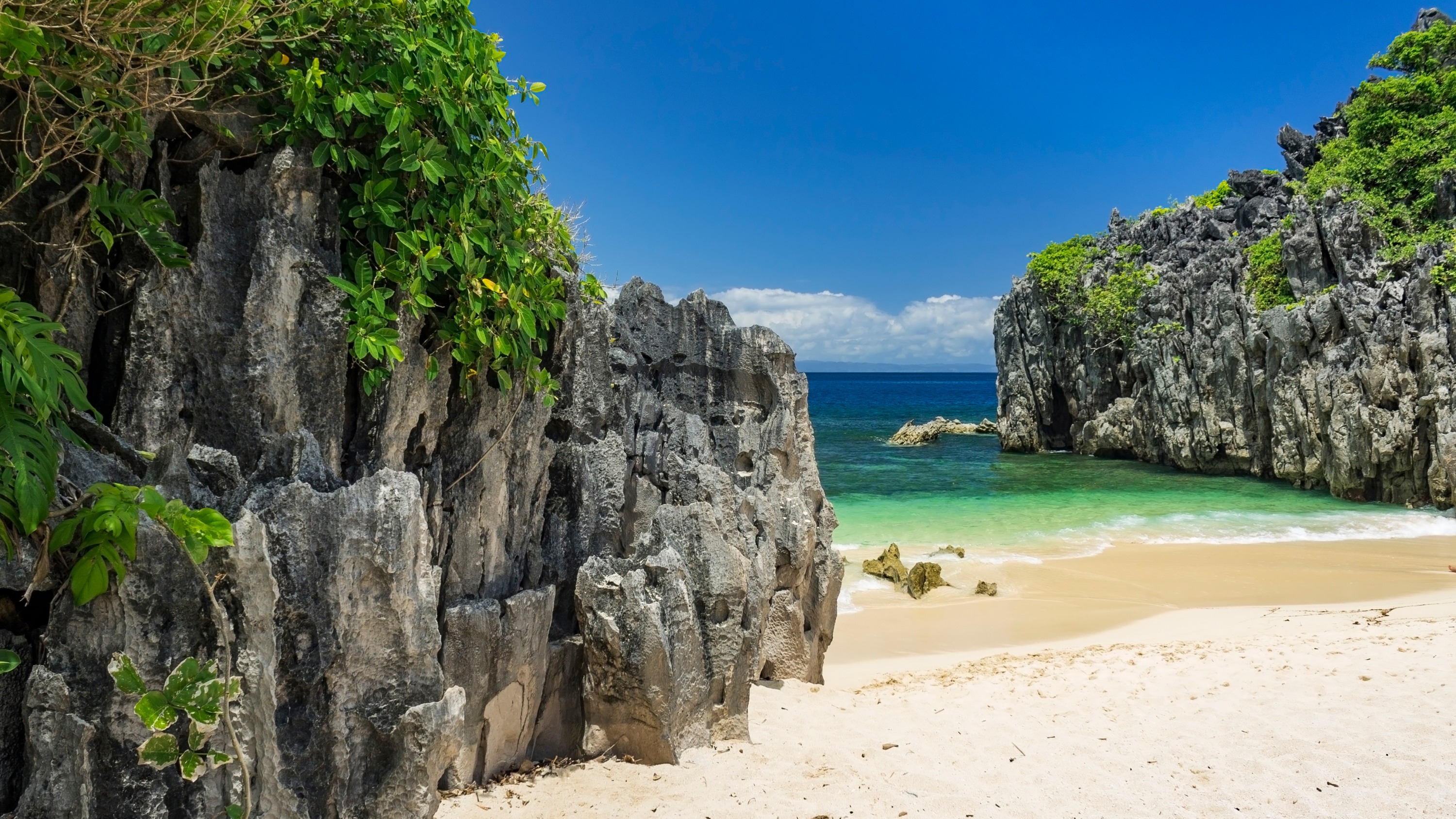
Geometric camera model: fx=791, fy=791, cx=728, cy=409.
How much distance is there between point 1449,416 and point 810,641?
19756 mm

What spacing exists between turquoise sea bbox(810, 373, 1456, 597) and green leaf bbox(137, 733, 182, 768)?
45.2ft

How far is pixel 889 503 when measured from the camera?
22.7 m

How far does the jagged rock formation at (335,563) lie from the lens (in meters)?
2.54

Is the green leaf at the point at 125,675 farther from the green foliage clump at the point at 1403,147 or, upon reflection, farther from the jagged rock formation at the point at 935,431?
the jagged rock formation at the point at 935,431

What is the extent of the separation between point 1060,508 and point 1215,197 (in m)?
21.6

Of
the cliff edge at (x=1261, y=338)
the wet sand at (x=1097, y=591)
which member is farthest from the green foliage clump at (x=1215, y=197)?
the wet sand at (x=1097, y=591)

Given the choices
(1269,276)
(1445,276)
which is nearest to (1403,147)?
(1269,276)

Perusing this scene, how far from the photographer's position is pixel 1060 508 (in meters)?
21.4

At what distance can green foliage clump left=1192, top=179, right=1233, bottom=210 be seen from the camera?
112ft

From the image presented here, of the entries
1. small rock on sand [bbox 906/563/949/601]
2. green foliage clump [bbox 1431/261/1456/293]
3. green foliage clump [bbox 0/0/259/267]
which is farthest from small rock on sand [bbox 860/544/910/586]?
green foliage clump [bbox 1431/261/1456/293]

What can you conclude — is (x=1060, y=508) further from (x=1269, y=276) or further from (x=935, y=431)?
(x=935, y=431)

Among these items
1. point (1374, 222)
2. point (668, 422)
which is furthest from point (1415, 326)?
point (668, 422)

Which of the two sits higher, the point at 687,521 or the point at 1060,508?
the point at 687,521

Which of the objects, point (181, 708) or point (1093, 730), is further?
point (1093, 730)
